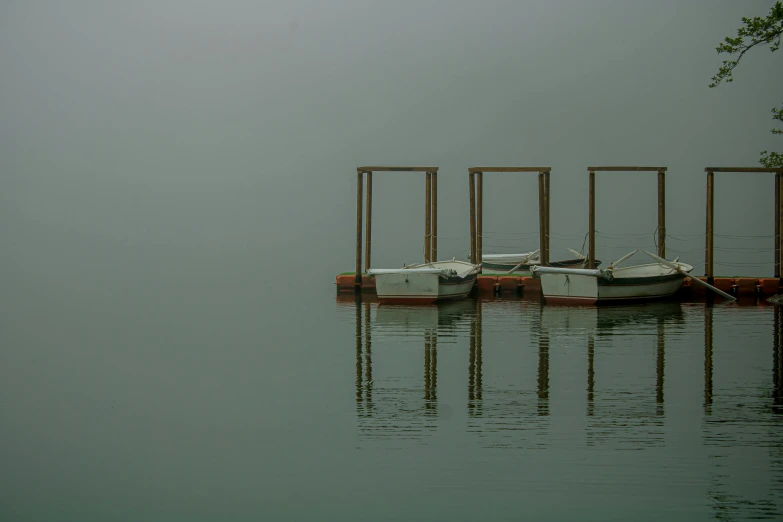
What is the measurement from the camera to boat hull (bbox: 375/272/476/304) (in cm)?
2134

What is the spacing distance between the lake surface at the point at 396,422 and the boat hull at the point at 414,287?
3343 millimetres

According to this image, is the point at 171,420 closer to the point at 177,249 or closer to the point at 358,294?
the point at 358,294

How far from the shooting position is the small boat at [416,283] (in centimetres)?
2122

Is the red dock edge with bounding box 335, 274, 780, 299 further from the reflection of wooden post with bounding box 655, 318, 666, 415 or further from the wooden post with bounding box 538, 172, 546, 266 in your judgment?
the reflection of wooden post with bounding box 655, 318, 666, 415

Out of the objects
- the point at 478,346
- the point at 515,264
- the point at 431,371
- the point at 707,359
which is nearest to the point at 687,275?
the point at 515,264

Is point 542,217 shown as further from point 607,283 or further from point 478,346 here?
point 478,346

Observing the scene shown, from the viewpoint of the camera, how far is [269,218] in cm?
7281

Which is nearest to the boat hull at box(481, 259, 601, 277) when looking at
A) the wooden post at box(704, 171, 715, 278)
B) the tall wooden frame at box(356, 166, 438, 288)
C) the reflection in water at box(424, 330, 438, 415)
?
the tall wooden frame at box(356, 166, 438, 288)

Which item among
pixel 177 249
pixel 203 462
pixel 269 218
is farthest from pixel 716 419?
pixel 269 218

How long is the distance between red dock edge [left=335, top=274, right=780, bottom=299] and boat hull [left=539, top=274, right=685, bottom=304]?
3.27 feet

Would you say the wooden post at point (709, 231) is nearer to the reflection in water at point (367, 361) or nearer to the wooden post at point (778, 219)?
the wooden post at point (778, 219)

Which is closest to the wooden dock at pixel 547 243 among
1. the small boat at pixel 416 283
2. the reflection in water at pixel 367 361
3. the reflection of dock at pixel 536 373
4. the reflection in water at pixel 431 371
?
the small boat at pixel 416 283

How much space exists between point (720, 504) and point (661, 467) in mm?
940

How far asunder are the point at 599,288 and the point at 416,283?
4062mm
